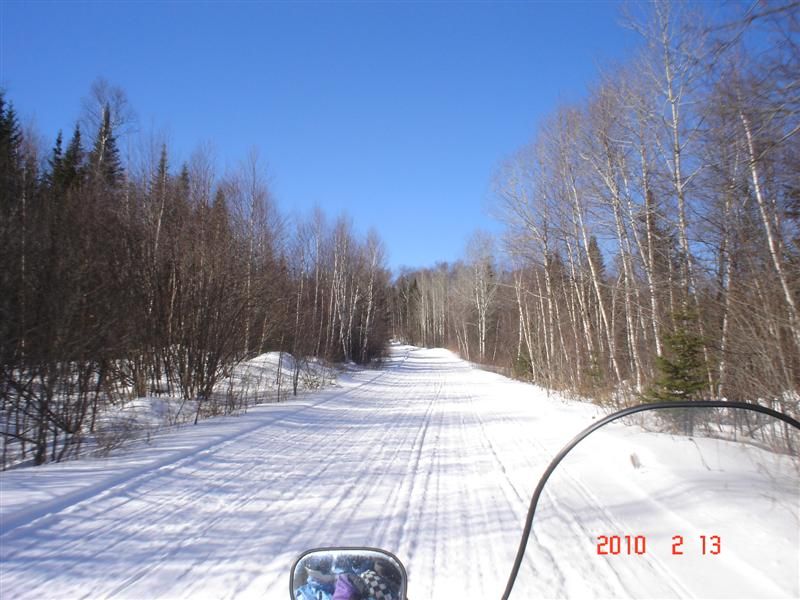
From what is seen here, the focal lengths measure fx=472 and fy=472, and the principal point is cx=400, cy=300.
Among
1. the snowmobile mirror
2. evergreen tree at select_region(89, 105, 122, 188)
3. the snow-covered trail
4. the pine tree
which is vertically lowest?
the snow-covered trail

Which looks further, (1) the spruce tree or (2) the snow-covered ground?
(1) the spruce tree

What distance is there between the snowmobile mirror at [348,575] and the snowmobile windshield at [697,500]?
1.61 feet

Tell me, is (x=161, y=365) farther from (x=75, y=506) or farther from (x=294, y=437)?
(x=75, y=506)

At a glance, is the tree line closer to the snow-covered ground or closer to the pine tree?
the snow-covered ground

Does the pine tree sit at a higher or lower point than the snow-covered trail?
higher

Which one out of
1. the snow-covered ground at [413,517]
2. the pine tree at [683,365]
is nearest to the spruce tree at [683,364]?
the pine tree at [683,365]

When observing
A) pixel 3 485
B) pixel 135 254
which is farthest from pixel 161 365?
pixel 3 485

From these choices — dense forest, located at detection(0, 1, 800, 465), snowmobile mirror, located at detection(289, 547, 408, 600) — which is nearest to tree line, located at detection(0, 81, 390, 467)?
dense forest, located at detection(0, 1, 800, 465)

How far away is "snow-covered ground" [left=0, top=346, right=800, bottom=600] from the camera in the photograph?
219 centimetres

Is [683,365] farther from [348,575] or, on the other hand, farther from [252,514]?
[348,575]

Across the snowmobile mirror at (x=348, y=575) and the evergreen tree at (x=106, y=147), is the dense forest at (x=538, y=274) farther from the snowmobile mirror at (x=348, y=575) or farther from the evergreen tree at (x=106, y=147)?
the snowmobile mirror at (x=348, y=575)

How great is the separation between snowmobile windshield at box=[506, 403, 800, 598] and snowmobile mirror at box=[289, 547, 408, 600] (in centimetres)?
49

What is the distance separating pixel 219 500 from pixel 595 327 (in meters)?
17.3

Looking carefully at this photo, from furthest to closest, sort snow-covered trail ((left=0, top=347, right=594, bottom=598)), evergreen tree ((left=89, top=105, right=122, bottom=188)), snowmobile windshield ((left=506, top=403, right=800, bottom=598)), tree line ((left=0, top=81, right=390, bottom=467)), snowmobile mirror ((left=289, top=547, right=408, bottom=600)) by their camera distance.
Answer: evergreen tree ((left=89, top=105, right=122, bottom=188)), tree line ((left=0, top=81, right=390, bottom=467)), snow-covered trail ((left=0, top=347, right=594, bottom=598)), snowmobile windshield ((left=506, top=403, right=800, bottom=598)), snowmobile mirror ((left=289, top=547, right=408, bottom=600))
